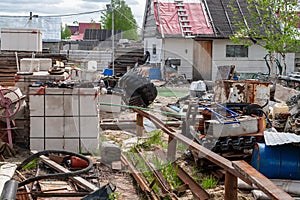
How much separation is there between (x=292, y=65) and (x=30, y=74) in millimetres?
19652

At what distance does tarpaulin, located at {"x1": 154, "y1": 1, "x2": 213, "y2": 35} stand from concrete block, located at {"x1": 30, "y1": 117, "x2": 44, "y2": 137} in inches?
681

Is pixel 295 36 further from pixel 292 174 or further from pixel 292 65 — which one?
pixel 292 174

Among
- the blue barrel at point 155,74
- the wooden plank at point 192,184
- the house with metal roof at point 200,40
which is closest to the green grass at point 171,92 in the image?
the blue barrel at point 155,74

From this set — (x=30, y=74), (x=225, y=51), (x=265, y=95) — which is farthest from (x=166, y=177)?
(x=225, y=51)

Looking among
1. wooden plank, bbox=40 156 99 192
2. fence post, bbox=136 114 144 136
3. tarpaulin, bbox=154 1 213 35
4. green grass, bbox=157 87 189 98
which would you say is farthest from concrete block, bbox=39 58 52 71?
tarpaulin, bbox=154 1 213 35

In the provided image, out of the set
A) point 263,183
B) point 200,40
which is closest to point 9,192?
point 263,183

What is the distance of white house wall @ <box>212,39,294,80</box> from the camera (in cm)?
2528

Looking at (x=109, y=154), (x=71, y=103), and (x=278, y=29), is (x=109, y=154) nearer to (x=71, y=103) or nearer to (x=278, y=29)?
(x=71, y=103)

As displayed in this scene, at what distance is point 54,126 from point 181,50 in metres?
17.8

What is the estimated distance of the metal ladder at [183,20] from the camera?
24.7 m

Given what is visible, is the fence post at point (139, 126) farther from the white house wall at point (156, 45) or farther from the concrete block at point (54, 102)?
the white house wall at point (156, 45)

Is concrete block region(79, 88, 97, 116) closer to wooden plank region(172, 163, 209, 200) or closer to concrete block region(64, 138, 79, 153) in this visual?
concrete block region(64, 138, 79, 153)

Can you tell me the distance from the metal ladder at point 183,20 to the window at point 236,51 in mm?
2232

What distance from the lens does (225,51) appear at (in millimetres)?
25375
